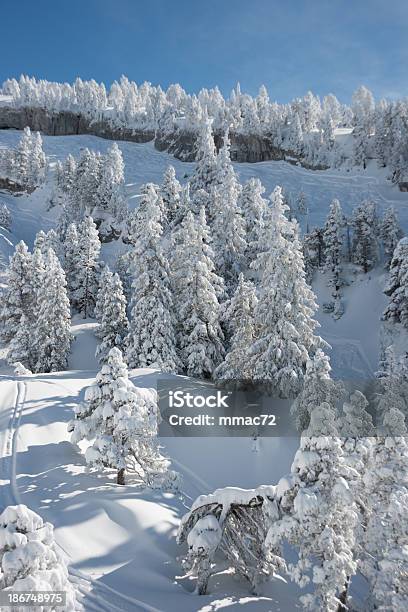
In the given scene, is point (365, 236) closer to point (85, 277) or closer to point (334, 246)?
point (334, 246)

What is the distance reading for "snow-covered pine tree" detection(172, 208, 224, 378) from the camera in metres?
29.1

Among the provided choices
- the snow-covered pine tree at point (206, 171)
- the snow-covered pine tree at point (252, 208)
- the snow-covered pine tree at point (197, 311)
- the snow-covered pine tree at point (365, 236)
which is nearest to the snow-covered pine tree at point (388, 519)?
the snow-covered pine tree at point (197, 311)

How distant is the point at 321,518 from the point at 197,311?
805 inches

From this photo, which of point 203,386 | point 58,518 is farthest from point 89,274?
point 58,518

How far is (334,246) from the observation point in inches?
2151

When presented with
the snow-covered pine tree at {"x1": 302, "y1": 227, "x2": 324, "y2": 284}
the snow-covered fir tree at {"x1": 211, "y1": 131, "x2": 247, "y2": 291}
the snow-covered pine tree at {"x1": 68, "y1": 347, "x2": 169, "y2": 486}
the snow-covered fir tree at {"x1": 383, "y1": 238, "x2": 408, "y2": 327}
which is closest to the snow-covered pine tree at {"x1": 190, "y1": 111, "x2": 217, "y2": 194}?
the snow-covered fir tree at {"x1": 211, "y1": 131, "x2": 247, "y2": 291}

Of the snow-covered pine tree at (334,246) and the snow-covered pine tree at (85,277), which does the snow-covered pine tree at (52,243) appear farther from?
the snow-covered pine tree at (334,246)

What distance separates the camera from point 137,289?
2998 centimetres

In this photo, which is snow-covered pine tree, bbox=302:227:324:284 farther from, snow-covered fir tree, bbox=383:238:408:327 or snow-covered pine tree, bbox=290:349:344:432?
snow-covered pine tree, bbox=290:349:344:432

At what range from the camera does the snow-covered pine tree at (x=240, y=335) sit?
82.8 feet

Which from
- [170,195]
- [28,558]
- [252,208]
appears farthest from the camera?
[170,195]

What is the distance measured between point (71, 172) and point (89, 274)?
1504 inches

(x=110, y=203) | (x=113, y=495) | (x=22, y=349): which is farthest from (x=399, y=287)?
(x=110, y=203)

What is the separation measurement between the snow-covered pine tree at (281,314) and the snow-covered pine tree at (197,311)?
5018 mm
